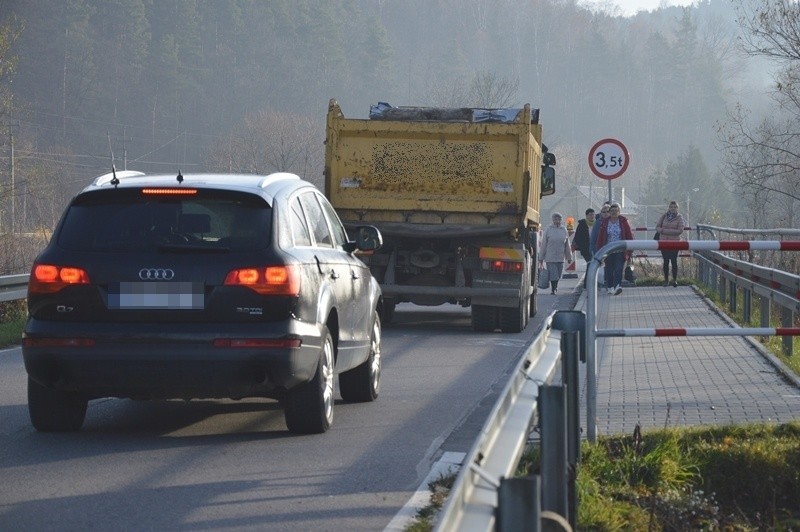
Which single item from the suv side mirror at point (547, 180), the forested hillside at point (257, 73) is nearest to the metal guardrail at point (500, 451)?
the suv side mirror at point (547, 180)

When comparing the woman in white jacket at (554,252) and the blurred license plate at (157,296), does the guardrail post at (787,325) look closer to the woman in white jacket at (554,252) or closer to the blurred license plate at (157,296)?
the blurred license plate at (157,296)

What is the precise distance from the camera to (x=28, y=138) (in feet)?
273

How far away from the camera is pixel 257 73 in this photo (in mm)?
96125

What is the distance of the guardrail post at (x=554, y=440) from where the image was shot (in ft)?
14.2

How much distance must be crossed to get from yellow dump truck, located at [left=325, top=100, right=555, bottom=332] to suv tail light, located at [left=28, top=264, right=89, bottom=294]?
30.5 feet

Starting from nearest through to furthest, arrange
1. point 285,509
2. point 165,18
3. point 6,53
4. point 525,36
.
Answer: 1. point 285,509
2. point 6,53
3. point 165,18
4. point 525,36

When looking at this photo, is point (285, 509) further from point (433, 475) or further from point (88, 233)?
point (88, 233)

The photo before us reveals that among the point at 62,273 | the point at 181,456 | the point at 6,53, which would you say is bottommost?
the point at 181,456

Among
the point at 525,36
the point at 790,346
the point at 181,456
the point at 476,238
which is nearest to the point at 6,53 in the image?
the point at 476,238

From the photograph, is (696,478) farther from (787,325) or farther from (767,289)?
(787,325)

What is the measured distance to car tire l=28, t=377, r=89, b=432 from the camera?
8.21 m

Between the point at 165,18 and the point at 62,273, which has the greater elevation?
the point at 165,18

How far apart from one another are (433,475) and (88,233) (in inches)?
106

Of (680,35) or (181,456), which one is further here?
(680,35)
